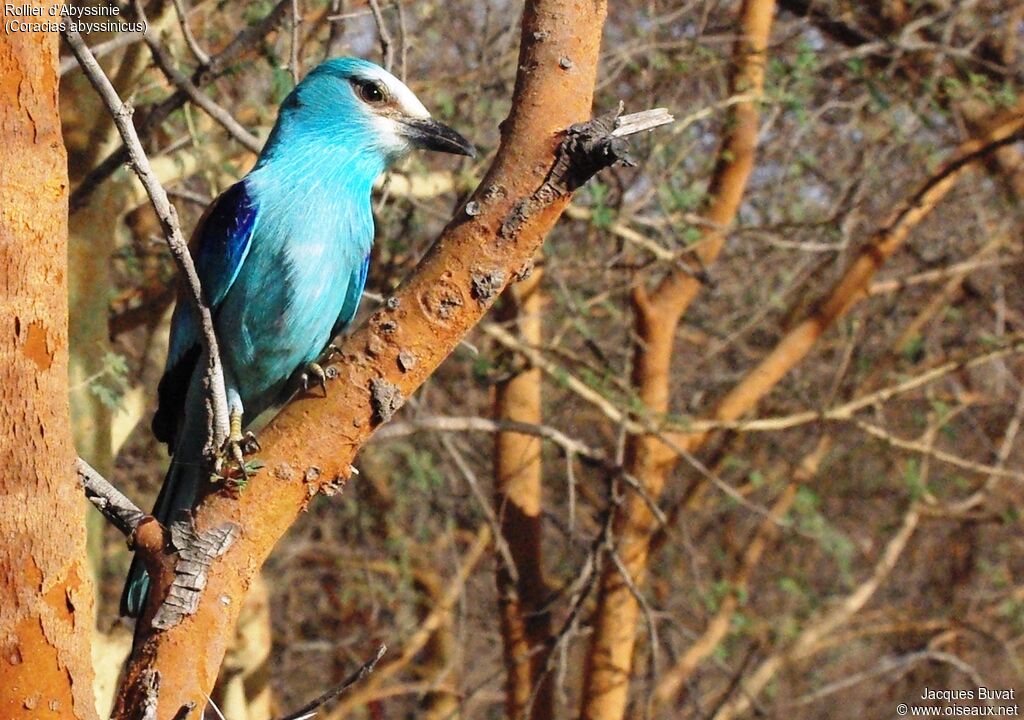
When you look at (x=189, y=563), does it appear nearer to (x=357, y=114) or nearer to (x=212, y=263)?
(x=212, y=263)

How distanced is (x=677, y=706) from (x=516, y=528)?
427 centimetres

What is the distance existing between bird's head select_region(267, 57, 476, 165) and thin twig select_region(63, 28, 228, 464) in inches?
51.0

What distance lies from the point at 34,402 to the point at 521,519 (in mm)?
3409

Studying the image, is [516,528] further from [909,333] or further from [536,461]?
[909,333]

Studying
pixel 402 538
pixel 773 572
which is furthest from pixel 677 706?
pixel 402 538

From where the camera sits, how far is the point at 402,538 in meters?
6.41

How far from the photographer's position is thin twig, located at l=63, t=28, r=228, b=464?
182cm

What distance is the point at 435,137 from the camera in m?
3.27

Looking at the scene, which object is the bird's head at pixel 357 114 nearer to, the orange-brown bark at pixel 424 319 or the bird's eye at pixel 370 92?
the bird's eye at pixel 370 92

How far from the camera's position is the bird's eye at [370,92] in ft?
11.0

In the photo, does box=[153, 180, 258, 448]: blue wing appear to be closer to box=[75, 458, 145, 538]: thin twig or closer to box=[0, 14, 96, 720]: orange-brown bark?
box=[75, 458, 145, 538]: thin twig

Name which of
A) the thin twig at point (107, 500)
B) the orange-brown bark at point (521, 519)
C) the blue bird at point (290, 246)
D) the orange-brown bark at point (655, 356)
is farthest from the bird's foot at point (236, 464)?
the orange-brown bark at point (655, 356)

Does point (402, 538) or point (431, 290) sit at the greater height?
point (402, 538)

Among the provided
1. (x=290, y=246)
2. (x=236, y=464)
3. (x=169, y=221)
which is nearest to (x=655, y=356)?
(x=290, y=246)
